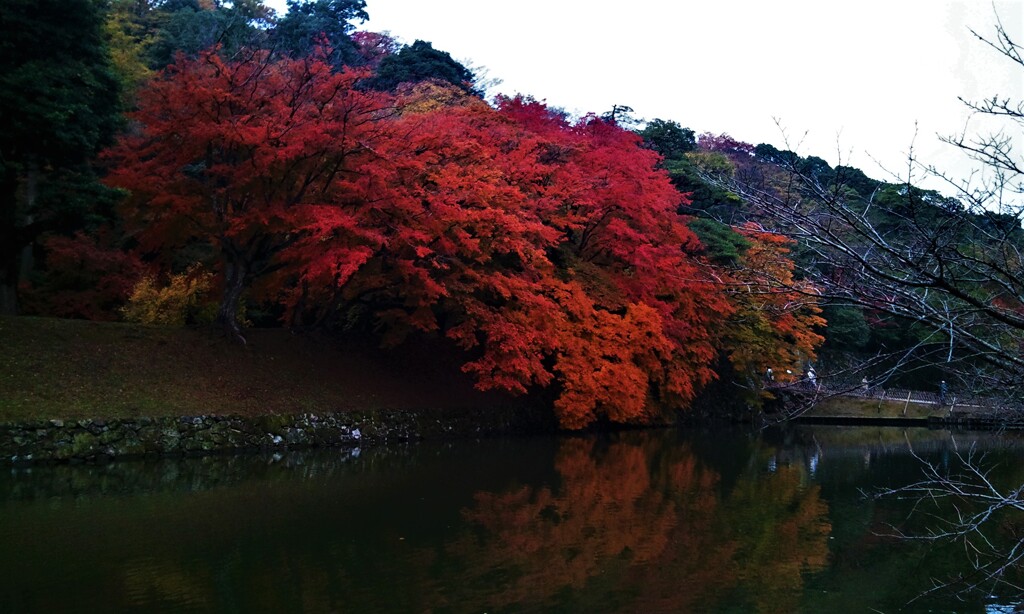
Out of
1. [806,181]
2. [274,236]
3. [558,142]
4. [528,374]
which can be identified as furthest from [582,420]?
[806,181]

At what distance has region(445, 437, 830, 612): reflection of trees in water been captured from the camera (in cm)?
757

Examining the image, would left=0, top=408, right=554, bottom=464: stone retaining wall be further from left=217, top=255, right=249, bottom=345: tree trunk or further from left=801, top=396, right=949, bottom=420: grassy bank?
left=801, top=396, right=949, bottom=420: grassy bank

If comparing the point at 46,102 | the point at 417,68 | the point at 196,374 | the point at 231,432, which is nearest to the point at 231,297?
the point at 196,374

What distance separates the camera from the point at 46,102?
Answer: 14.5 metres

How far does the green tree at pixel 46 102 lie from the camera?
47.9ft

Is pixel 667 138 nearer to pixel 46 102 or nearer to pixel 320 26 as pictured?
pixel 320 26

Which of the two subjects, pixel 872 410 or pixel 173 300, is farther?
pixel 872 410

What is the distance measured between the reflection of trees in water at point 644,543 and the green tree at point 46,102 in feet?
33.5

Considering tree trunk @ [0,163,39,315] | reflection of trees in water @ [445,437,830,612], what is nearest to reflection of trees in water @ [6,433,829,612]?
reflection of trees in water @ [445,437,830,612]

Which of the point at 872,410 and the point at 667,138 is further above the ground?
the point at 667,138

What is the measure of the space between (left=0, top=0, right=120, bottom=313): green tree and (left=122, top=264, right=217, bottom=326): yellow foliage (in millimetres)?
2432

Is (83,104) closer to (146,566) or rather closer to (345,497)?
(345,497)

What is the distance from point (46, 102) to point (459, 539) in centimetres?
1101

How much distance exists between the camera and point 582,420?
21.2m
